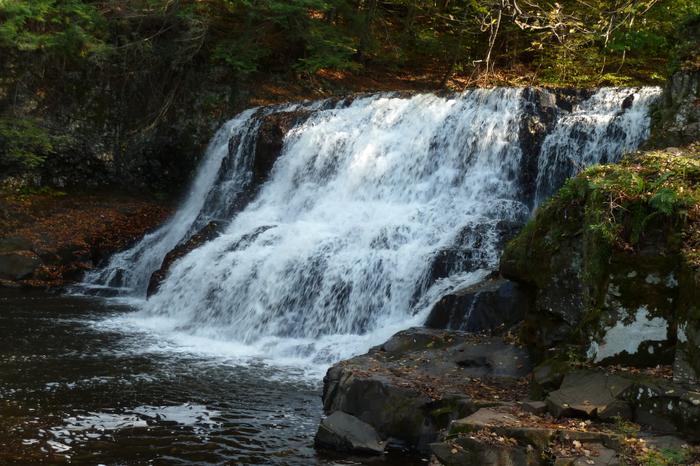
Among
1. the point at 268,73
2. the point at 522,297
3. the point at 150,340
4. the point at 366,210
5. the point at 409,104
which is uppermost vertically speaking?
the point at 268,73

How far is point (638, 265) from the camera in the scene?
20.8 feet

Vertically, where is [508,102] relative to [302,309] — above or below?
above

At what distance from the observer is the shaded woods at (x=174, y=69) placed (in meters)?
19.0

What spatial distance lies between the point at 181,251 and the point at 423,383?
8.47 meters

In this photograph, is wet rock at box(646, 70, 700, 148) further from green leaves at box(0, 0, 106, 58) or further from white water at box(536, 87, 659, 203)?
green leaves at box(0, 0, 106, 58)

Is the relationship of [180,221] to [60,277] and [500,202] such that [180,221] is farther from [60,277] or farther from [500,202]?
[500,202]

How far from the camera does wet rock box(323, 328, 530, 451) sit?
6.89 m

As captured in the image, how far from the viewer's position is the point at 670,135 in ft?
32.6

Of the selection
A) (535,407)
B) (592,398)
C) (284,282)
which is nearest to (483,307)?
(535,407)

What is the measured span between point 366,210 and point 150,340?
475 cm

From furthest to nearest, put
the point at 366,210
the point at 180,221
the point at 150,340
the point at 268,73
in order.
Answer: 1. the point at 268,73
2. the point at 180,221
3. the point at 366,210
4. the point at 150,340

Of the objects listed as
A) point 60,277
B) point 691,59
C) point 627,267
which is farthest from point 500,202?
point 60,277

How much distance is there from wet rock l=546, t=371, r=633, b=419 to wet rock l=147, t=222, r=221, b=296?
A: 31.8 feet

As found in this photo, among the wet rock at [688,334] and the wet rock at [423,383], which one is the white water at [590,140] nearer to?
the wet rock at [423,383]
